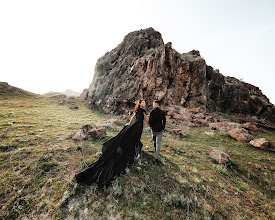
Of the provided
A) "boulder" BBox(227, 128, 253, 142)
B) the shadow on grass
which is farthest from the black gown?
"boulder" BBox(227, 128, 253, 142)

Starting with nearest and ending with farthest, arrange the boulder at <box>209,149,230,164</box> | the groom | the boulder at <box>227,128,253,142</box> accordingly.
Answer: the groom → the boulder at <box>209,149,230,164</box> → the boulder at <box>227,128,253,142</box>

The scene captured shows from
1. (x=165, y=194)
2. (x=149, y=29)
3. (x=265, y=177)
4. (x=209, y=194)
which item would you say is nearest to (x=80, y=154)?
(x=165, y=194)

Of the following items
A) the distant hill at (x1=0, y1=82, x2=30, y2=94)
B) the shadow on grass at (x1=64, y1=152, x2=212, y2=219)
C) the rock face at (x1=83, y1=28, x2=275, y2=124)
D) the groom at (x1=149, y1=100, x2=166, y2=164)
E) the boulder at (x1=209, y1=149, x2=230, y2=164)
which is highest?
the rock face at (x1=83, y1=28, x2=275, y2=124)

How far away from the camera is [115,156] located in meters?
4.07

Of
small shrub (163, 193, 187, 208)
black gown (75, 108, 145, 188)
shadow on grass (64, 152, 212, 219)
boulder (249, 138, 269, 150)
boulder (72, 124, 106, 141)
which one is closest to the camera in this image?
shadow on grass (64, 152, 212, 219)

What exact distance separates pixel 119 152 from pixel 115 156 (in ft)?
0.74

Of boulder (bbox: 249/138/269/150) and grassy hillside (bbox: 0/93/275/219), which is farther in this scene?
boulder (bbox: 249/138/269/150)

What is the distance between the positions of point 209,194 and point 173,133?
606cm

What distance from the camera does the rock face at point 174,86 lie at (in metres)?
17.0

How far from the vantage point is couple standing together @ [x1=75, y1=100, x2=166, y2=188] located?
354cm

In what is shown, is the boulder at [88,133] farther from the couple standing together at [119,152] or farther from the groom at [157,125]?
the groom at [157,125]

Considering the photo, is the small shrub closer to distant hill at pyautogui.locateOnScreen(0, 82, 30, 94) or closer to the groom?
the groom

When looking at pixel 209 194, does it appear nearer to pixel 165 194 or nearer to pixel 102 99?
pixel 165 194

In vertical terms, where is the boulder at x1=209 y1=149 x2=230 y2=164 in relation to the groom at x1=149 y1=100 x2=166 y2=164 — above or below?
below
